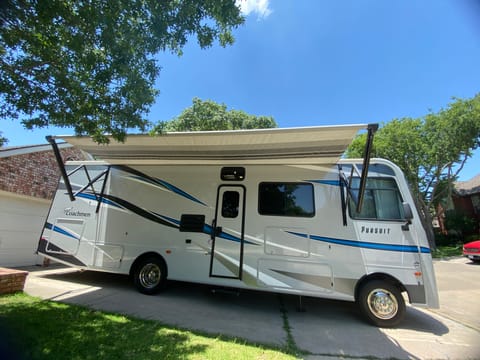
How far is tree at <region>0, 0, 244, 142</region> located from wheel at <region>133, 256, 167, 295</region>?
3.01 m

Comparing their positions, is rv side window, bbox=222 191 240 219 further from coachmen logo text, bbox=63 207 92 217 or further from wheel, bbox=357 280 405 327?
coachmen logo text, bbox=63 207 92 217

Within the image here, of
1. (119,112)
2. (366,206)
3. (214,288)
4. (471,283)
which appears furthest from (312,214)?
(471,283)

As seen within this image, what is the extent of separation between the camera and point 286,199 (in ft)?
16.1

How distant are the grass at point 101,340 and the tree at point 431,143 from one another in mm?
16706

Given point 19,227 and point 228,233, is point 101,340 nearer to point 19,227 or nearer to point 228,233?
point 228,233

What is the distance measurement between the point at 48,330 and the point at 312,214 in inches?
167

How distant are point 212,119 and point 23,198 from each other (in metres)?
11.3

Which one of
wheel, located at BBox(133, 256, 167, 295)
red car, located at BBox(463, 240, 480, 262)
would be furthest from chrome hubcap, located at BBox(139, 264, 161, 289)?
red car, located at BBox(463, 240, 480, 262)

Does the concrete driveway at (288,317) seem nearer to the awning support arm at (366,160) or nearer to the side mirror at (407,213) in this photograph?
the side mirror at (407,213)

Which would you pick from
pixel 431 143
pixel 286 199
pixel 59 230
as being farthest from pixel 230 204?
pixel 431 143

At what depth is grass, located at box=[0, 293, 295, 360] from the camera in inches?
108

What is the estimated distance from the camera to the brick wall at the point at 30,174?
7258 millimetres

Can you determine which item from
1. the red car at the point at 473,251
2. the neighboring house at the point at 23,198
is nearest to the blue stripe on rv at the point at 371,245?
the neighboring house at the point at 23,198

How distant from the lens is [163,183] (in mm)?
5566
